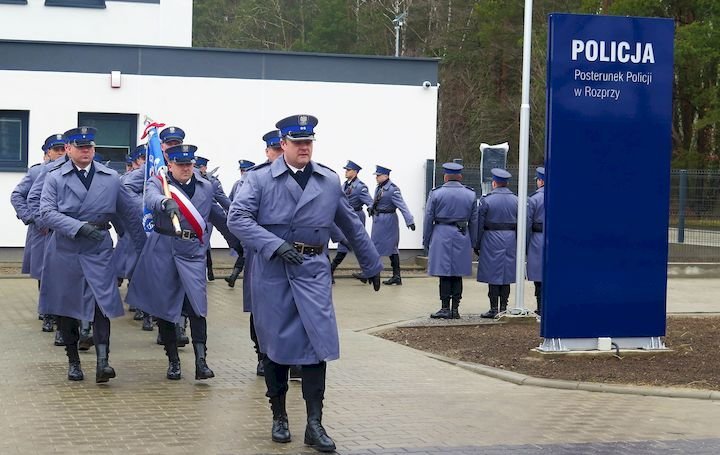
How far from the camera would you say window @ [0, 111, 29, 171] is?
858 inches

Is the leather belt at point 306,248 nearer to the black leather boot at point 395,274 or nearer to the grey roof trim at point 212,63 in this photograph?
the black leather boot at point 395,274

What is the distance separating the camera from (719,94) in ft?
141

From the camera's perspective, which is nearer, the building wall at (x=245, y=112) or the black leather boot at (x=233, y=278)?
the black leather boot at (x=233, y=278)

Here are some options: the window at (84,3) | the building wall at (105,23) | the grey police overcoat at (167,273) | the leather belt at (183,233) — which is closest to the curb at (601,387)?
the grey police overcoat at (167,273)

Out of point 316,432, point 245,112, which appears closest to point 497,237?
point 316,432

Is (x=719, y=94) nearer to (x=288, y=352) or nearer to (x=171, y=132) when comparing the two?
(x=171, y=132)

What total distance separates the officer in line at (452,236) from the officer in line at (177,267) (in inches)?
214

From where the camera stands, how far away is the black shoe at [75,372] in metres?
10.2

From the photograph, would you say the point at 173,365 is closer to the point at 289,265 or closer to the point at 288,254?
the point at 289,265

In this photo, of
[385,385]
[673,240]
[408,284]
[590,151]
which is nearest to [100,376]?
[385,385]

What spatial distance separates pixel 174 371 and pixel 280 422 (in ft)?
8.42

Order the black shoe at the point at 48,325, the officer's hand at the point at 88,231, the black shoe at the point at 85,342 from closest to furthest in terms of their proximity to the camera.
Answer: the officer's hand at the point at 88,231 → the black shoe at the point at 85,342 → the black shoe at the point at 48,325

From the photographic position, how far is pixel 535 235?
15.6 m

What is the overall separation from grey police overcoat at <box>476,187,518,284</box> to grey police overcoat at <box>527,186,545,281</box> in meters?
0.22
